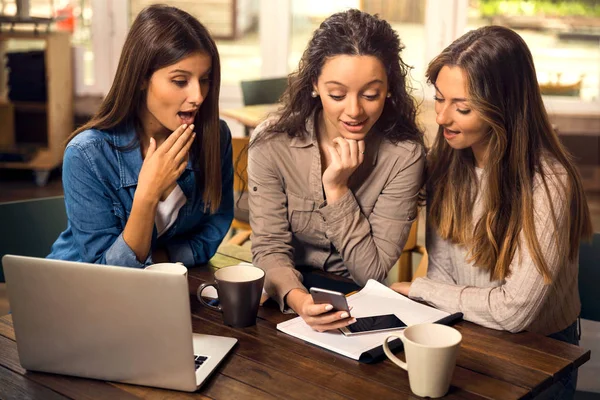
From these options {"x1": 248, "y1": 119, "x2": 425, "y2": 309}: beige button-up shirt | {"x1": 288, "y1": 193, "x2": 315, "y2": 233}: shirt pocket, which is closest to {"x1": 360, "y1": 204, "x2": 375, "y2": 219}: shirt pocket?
{"x1": 248, "y1": 119, "x2": 425, "y2": 309}: beige button-up shirt

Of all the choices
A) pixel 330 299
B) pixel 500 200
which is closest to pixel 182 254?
pixel 330 299

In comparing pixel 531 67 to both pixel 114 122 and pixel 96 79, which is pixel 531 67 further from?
pixel 96 79

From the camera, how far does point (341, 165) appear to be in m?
1.67

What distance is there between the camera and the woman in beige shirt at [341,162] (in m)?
1.65

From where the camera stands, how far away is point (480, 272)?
166 centimetres

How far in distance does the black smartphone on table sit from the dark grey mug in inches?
6.5

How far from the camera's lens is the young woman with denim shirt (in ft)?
5.36

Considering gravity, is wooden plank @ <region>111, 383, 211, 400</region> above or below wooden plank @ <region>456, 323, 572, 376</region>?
below

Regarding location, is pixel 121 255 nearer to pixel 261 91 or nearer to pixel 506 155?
pixel 506 155

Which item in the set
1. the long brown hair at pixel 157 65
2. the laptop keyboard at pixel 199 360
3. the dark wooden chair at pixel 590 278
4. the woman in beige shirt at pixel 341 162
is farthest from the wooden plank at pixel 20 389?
the dark wooden chair at pixel 590 278

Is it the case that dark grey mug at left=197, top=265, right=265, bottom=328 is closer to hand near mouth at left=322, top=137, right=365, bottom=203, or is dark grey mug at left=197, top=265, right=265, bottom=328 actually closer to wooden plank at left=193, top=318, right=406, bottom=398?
wooden plank at left=193, top=318, right=406, bottom=398

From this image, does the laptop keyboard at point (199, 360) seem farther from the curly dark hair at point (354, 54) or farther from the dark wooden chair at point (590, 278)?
the dark wooden chair at point (590, 278)

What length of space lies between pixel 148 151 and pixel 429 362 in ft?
2.66

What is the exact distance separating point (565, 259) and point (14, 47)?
4.79 meters
